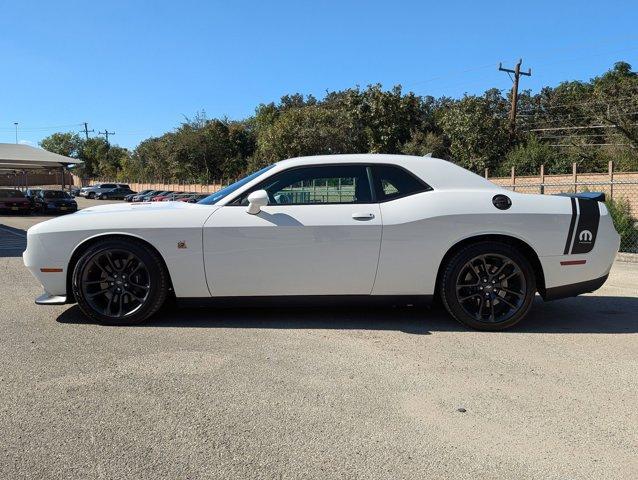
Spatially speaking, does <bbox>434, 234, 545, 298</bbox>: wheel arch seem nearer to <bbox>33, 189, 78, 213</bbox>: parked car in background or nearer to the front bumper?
the front bumper

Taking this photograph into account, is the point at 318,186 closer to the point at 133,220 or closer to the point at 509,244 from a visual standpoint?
the point at 133,220

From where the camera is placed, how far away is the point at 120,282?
16.2ft

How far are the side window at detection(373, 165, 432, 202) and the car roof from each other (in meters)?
0.05

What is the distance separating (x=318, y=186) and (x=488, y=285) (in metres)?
1.79

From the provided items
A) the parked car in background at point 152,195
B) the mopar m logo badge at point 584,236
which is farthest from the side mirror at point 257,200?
the parked car in background at point 152,195

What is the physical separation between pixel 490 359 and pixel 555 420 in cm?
102

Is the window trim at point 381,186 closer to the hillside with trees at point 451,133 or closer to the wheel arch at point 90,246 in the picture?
the wheel arch at point 90,246

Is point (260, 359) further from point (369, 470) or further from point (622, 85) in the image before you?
point (622, 85)

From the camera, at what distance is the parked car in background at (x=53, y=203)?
94.5 ft

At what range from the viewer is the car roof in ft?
16.5

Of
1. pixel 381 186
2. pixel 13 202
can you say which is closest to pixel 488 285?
pixel 381 186

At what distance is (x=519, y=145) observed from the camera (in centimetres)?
3625

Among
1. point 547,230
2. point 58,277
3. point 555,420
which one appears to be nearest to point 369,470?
point 555,420

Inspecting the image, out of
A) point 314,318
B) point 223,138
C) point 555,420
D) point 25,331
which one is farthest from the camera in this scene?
point 223,138
